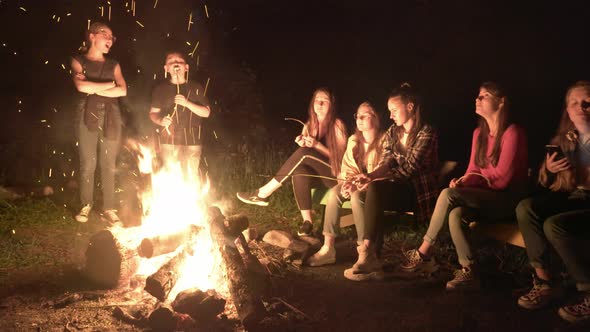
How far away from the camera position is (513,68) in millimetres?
9305

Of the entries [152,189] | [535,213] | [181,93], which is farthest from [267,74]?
[535,213]

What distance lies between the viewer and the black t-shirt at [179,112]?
21.1 ft

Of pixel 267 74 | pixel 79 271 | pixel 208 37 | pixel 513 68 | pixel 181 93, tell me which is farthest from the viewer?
pixel 267 74

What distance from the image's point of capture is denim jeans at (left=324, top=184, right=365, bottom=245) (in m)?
5.18

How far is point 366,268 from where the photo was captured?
497 centimetres

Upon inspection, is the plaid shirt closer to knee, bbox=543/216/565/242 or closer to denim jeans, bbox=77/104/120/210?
knee, bbox=543/216/565/242

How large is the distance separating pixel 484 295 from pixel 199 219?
2.42m

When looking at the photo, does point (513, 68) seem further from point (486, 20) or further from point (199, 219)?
point (199, 219)

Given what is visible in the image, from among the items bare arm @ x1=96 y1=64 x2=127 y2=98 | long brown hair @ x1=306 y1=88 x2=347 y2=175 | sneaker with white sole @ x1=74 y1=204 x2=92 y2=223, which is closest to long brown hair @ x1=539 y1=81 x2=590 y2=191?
long brown hair @ x1=306 y1=88 x2=347 y2=175

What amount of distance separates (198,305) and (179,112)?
2.99m

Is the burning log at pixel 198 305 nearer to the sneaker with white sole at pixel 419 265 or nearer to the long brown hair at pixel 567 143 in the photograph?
the sneaker with white sole at pixel 419 265

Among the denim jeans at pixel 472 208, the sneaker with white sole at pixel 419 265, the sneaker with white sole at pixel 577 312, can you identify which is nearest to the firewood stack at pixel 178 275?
the sneaker with white sole at pixel 419 265

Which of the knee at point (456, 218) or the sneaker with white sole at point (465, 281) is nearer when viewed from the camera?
the sneaker with white sole at point (465, 281)

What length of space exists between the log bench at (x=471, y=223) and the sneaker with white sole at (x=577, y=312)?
0.65 meters
